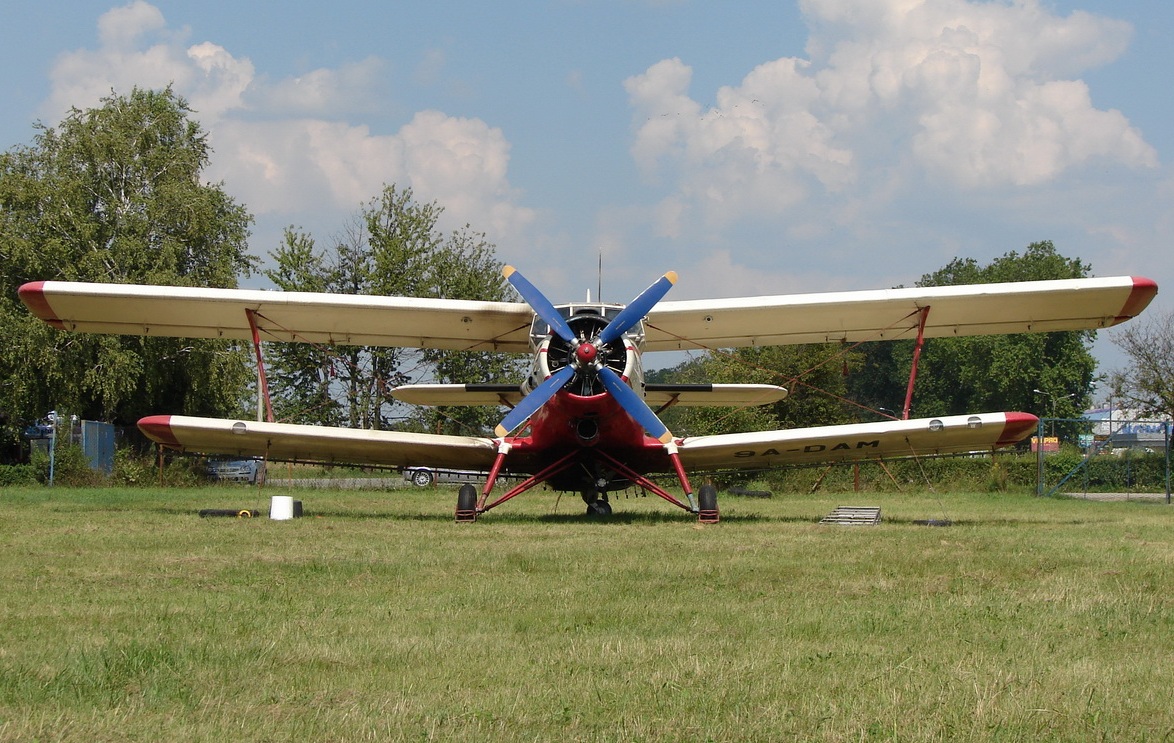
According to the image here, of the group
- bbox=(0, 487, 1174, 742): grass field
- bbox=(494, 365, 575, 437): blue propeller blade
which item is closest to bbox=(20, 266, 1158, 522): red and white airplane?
bbox=(494, 365, 575, 437): blue propeller blade

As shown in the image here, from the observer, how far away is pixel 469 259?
152 ft

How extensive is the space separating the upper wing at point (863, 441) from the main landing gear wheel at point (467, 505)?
3241mm

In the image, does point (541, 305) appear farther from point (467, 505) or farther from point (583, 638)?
point (583, 638)

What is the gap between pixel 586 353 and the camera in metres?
14.7

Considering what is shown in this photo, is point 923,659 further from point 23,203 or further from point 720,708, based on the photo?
point 23,203

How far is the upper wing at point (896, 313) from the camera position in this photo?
16.3 metres

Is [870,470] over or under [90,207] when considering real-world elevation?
under

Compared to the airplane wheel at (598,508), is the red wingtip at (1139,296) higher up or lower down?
higher up

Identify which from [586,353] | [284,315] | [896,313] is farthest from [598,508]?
[284,315]

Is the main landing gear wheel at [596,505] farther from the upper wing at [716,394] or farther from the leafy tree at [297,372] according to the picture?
the leafy tree at [297,372]

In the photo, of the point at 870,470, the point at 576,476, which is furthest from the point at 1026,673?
the point at 870,470

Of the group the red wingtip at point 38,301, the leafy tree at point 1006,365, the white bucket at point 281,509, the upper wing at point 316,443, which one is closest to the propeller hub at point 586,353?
the upper wing at point 316,443

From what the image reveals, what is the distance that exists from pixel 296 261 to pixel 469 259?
22.3 feet

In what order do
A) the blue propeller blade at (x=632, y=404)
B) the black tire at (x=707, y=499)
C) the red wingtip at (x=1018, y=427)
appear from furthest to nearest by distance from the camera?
the black tire at (x=707, y=499) → the red wingtip at (x=1018, y=427) → the blue propeller blade at (x=632, y=404)
